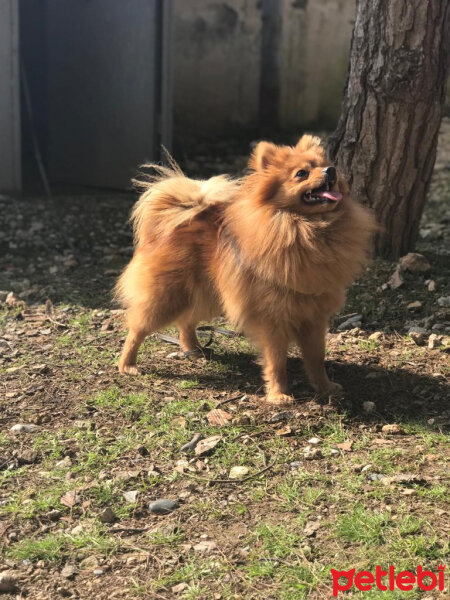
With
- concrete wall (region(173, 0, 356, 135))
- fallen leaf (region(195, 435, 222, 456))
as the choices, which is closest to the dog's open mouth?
fallen leaf (region(195, 435, 222, 456))

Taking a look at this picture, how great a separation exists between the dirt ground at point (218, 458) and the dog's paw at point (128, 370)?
0.05m

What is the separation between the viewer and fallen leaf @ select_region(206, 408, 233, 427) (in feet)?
12.4

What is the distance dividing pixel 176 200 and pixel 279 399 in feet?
4.35

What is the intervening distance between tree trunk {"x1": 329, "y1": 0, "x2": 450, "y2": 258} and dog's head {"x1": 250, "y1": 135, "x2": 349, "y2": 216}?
1.54m

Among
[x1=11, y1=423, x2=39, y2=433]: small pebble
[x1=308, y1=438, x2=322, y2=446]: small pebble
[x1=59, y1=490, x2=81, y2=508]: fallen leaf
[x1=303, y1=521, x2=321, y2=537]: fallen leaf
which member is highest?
[x1=303, y1=521, x2=321, y2=537]: fallen leaf

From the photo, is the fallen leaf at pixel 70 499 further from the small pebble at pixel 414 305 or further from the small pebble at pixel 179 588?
the small pebble at pixel 414 305

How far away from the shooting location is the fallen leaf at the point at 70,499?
3104 millimetres

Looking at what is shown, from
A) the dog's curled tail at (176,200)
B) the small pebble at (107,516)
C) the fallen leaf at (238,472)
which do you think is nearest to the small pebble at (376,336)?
the dog's curled tail at (176,200)

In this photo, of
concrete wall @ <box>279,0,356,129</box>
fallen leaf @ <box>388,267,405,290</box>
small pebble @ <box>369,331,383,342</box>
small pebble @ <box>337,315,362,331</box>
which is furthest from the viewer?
concrete wall @ <box>279,0,356,129</box>

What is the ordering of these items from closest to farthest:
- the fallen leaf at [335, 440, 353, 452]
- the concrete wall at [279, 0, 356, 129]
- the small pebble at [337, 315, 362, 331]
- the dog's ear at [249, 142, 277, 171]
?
the fallen leaf at [335, 440, 353, 452] → the dog's ear at [249, 142, 277, 171] → the small pebble at [337, 315, 362, 331] → the concrete wall at [279, 0, 356, 129]

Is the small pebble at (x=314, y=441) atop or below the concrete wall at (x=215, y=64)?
below

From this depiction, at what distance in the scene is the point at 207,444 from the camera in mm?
3562

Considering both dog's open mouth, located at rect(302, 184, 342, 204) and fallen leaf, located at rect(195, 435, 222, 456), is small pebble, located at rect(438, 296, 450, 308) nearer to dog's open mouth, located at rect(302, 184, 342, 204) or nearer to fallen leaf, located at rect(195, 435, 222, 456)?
dog's open mouth, located at rect(302, 184, 342, 204)

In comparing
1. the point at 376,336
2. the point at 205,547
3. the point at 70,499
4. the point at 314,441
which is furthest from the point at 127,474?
the point at 376,336
